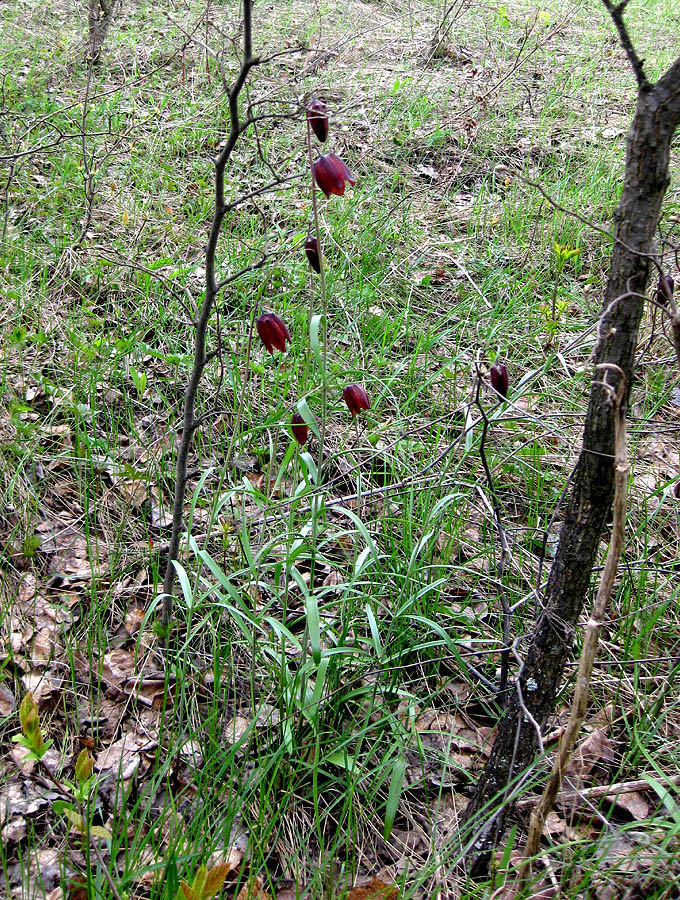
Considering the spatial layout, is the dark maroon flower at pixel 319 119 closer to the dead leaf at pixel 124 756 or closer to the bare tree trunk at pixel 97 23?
the dead leaf at pixel 124 756

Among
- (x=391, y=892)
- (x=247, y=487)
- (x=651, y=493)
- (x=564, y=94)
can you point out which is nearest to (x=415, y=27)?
(x=564, y=94)

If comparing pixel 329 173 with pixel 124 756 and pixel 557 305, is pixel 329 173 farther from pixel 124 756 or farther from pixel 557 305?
pixel 557 305

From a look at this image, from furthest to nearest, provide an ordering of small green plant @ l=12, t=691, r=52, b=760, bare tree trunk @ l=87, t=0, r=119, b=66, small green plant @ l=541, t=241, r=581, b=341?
1. bare tree trunk @ l=87, t=0, r=119, b=66
2. small green plant @ l=541, t=241, r=581, b=341
3. small green plant @ l=12, t=691, r=52, b=760

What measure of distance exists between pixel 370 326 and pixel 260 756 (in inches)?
71.2

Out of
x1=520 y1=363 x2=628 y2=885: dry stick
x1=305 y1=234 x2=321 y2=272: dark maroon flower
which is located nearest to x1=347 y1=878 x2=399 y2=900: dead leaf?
x1=520 y1=363 x2=628 y2=885: dry stick

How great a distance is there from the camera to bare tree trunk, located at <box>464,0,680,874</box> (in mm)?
1128

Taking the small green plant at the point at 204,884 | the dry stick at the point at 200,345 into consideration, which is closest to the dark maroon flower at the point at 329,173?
the dry stick at the point at 200,345

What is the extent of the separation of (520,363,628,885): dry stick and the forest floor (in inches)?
6.0

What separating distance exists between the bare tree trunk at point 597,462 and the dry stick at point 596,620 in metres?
0.06

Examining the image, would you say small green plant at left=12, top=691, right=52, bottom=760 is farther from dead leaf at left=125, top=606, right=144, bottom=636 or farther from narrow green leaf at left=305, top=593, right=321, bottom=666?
dead leaf at left=125, top=606, right=144, bottom=636

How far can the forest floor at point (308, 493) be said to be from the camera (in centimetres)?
146

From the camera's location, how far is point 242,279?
3.00m

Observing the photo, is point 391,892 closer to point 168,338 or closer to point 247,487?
point 247,487

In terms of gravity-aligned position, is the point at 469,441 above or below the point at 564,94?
below
